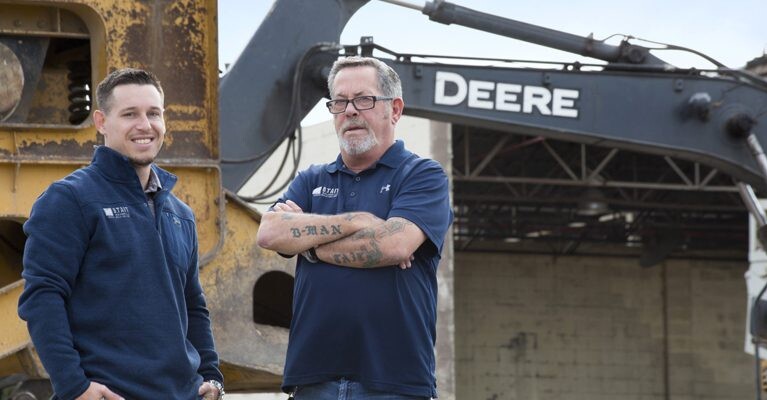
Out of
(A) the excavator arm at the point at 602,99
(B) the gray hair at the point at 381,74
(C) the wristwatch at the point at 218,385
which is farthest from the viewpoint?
(A) the excavator arm at the point at 602,99

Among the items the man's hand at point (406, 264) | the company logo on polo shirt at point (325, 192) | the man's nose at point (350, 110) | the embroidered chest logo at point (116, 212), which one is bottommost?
the man's hand at point (406, 264)

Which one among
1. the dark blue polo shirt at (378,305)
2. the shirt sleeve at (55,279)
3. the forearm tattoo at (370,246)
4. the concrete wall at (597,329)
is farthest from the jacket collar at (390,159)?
the concrete wall at (597,329)

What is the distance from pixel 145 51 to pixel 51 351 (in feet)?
12.9

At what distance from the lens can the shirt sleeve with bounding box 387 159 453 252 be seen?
4617mm

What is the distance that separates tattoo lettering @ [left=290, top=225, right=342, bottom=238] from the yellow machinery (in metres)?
3.10

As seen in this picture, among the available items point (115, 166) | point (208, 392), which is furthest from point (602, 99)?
point (115, 166)

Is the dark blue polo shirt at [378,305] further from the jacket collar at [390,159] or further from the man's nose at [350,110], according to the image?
the man's nose at [350,110]

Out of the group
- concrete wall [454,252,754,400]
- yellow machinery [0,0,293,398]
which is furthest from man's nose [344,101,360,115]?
concrete wall [454,252,754,400]

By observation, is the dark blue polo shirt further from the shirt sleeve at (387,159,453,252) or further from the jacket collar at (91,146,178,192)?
the jacket collar at (91,146,178,192)

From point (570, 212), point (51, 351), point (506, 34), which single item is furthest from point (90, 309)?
point (570, 212)

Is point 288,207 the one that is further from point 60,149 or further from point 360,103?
point 60,149

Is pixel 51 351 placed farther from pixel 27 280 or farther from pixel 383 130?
pixel 383 130

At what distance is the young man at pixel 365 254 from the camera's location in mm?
4504

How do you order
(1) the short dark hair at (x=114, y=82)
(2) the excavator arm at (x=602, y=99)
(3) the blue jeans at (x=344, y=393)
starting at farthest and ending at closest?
1. (2) the excavator arm at (x=602, y=99)
2. (3) the blue jeans at (x=344, y=393)
3. (1) the short dark hair at (x=114, y=82)
